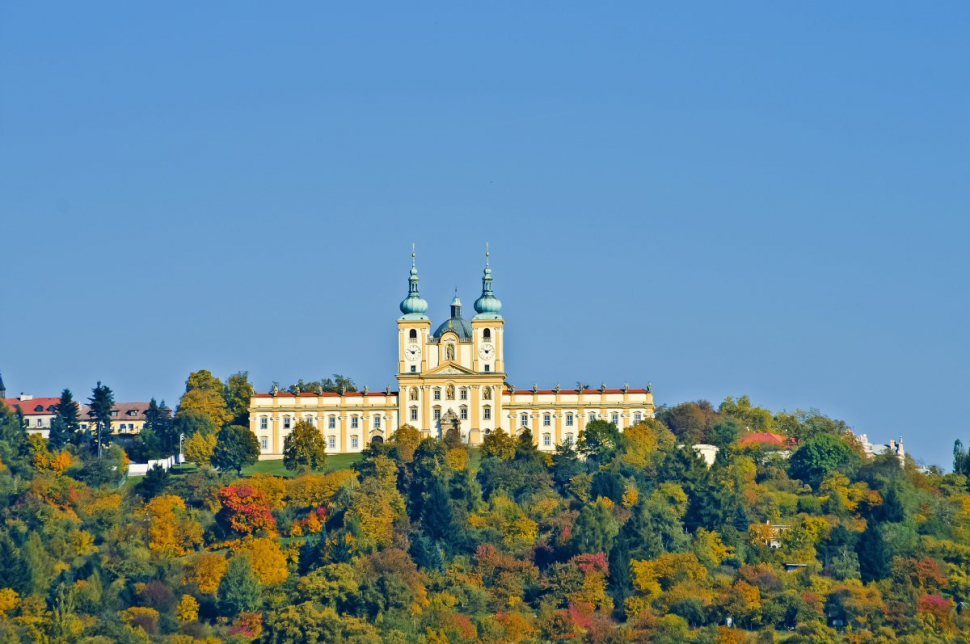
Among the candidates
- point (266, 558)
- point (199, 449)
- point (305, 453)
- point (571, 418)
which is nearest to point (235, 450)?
point (199, 449)

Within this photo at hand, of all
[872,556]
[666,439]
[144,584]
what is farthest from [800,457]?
[144,584]

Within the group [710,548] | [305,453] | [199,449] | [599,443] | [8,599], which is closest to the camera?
[8,599]

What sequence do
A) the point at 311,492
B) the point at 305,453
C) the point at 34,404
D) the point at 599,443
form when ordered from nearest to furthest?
1. the point at 311,492
2. the point at 305,453
3. the point at 599,443
4. the point at 34,404

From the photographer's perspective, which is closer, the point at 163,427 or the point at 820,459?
the point at 820,459

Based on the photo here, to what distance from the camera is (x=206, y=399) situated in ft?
512

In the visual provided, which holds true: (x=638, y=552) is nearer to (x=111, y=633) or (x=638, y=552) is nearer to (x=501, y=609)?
(x=501, y=609)

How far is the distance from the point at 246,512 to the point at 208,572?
269 inches

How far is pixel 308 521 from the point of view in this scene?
5448 inches

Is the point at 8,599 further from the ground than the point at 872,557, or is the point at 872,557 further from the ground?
the point at 872,557

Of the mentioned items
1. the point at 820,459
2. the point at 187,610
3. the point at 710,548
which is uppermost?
the point at 820,459

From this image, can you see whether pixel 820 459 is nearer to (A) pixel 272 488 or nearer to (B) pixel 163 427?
(A) pixel 272 488

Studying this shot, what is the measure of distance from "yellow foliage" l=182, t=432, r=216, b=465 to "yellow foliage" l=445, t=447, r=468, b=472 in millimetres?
14283

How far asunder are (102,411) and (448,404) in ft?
70.5

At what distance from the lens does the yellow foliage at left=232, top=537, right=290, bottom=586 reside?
13162 centimetres
